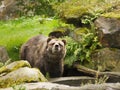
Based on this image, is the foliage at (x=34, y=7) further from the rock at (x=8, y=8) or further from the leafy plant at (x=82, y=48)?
the leafy plant at (x=82, y=48)

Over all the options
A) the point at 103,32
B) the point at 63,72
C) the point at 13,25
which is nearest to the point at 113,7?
the point at 103,32

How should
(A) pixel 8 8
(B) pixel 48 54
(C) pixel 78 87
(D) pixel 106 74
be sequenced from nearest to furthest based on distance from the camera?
(C) pixel 78 87
(D) pixel 106 74
(B) pixel 48 54
(A) pixel 8 8

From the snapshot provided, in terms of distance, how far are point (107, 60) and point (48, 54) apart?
1.72 metres

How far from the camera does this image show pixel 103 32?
42.9 feet

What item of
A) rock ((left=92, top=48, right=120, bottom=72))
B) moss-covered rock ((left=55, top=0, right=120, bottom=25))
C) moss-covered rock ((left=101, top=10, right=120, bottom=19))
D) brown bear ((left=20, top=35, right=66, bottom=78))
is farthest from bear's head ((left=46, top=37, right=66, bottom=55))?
moss-covered rock ((left=55, top=0, right=120, bottom=25))

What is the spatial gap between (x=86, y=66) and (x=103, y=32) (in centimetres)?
113

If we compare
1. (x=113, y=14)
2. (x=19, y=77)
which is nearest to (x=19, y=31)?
(x=113, y=14)

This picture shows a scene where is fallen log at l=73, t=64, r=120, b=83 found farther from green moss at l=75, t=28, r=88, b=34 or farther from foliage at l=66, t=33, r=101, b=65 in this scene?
green moss at l=75, t=28, r=88, b=34

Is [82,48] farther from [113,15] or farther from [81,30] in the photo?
[113,15]

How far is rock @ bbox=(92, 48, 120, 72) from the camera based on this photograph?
42.1ft

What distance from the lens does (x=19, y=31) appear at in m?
16.0

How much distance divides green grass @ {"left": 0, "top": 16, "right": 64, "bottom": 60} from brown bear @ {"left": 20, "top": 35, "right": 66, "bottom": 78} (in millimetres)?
1266

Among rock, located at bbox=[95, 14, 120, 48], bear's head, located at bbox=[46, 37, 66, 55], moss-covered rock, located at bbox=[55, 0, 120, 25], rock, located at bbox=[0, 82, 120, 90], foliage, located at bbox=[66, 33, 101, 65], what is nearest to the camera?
rock, located at bbox=[0, 82, 120, 90]

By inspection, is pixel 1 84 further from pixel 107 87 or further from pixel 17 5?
pixel 17 5
